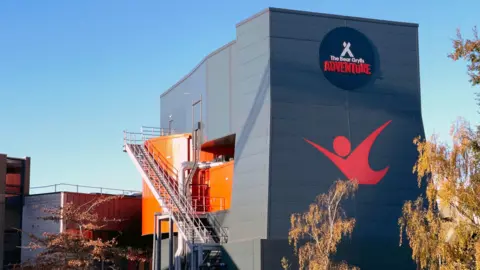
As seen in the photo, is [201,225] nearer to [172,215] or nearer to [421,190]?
[172,215]

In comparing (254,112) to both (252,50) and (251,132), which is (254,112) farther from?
(252,50)

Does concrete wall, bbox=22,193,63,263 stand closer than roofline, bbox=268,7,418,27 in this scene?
No

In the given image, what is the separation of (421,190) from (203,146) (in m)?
11.6

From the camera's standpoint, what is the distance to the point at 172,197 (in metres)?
38.5

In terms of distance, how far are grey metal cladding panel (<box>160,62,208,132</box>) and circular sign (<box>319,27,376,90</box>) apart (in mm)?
8123

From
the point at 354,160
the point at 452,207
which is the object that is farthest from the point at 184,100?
the point at 452,207

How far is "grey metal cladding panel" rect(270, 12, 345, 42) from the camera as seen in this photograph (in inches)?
1331

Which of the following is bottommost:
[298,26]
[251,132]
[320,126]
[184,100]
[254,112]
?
[251,132]

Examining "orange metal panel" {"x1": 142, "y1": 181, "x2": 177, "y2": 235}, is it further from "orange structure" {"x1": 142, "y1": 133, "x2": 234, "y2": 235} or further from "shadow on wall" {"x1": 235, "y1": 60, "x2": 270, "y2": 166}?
"shadow on wall" {"x1": 235, "y1": 60, "x2": 270, "y2": 166}

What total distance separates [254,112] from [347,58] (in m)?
4.90

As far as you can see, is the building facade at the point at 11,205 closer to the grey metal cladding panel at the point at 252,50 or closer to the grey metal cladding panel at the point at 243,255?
the grey metal cladding panel at the point at 243,255

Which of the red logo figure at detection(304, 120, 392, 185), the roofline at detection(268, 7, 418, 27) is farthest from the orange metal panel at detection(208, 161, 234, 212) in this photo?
the roofline at detection(268, 7, 418, 27)

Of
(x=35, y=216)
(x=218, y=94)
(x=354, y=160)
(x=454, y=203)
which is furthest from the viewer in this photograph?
(x=35, y=216)

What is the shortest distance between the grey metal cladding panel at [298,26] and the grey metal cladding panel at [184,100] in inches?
293
